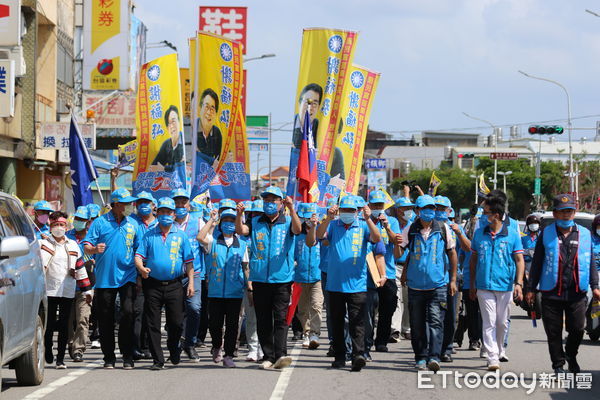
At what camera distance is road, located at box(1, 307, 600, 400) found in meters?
10.1

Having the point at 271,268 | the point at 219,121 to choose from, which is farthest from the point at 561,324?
the point at 219,121

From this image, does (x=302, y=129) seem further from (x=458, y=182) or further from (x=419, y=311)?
(x=458, y=182)

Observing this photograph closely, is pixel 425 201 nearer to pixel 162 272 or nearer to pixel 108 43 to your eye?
pixel 162 272

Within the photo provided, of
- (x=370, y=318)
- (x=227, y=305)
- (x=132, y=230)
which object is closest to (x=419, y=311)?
(x=370, y=318)

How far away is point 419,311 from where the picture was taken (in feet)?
40.1

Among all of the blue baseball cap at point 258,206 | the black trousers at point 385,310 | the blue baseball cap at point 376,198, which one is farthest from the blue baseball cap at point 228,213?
the black trousers at point 385,310

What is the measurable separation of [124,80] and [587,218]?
17.8 m

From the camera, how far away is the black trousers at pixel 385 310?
564 inches

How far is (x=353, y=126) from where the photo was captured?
20562mm

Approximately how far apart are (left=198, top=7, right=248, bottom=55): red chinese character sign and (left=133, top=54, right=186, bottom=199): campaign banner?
25.4 metres

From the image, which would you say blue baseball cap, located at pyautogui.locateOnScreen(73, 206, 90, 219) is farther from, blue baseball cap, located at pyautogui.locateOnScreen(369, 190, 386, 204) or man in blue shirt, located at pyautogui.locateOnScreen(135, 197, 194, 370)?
blue baseball cap, located at pyautogui.locateOnScreen(369, 190, 386, 204)

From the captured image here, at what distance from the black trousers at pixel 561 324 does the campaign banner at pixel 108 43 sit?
2532 cm

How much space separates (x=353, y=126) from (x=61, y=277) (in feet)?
30.6

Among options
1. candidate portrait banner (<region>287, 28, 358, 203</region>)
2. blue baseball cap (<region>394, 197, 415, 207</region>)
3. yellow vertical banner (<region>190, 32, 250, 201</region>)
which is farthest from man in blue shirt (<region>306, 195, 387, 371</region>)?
candidate portrait banner (<region>287, 28, 358, 203</region>)
